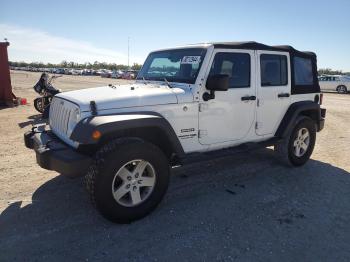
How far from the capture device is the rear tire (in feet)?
18.6

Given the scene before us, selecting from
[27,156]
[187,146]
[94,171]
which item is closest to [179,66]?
[187,146]

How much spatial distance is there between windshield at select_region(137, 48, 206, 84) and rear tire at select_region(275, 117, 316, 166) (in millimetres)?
2314

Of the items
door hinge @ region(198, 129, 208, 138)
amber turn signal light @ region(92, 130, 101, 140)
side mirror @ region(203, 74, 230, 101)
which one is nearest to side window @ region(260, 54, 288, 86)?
side mirror @ region(203, 74, 230, 101)

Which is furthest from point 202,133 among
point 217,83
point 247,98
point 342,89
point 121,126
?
point 342,89

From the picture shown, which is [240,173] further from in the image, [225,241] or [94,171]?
[94,171]

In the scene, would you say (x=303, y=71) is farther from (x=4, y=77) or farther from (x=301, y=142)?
(x=4, y=77)

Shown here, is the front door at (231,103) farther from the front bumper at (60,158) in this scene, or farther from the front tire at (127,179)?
the front bumper at (60,158)

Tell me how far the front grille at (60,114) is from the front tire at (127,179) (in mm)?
786

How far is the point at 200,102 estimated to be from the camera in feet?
14.0

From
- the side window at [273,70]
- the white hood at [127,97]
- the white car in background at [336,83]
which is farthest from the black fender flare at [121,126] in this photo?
the white car in background at [336,83]

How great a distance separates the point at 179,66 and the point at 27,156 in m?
3.43

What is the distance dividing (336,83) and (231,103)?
2586cm

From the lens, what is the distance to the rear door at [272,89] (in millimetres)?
5078

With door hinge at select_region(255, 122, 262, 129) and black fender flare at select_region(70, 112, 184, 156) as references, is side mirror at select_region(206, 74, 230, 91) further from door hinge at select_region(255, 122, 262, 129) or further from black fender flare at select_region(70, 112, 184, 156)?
door hinge at select_region(255, 122, 262, 129)
